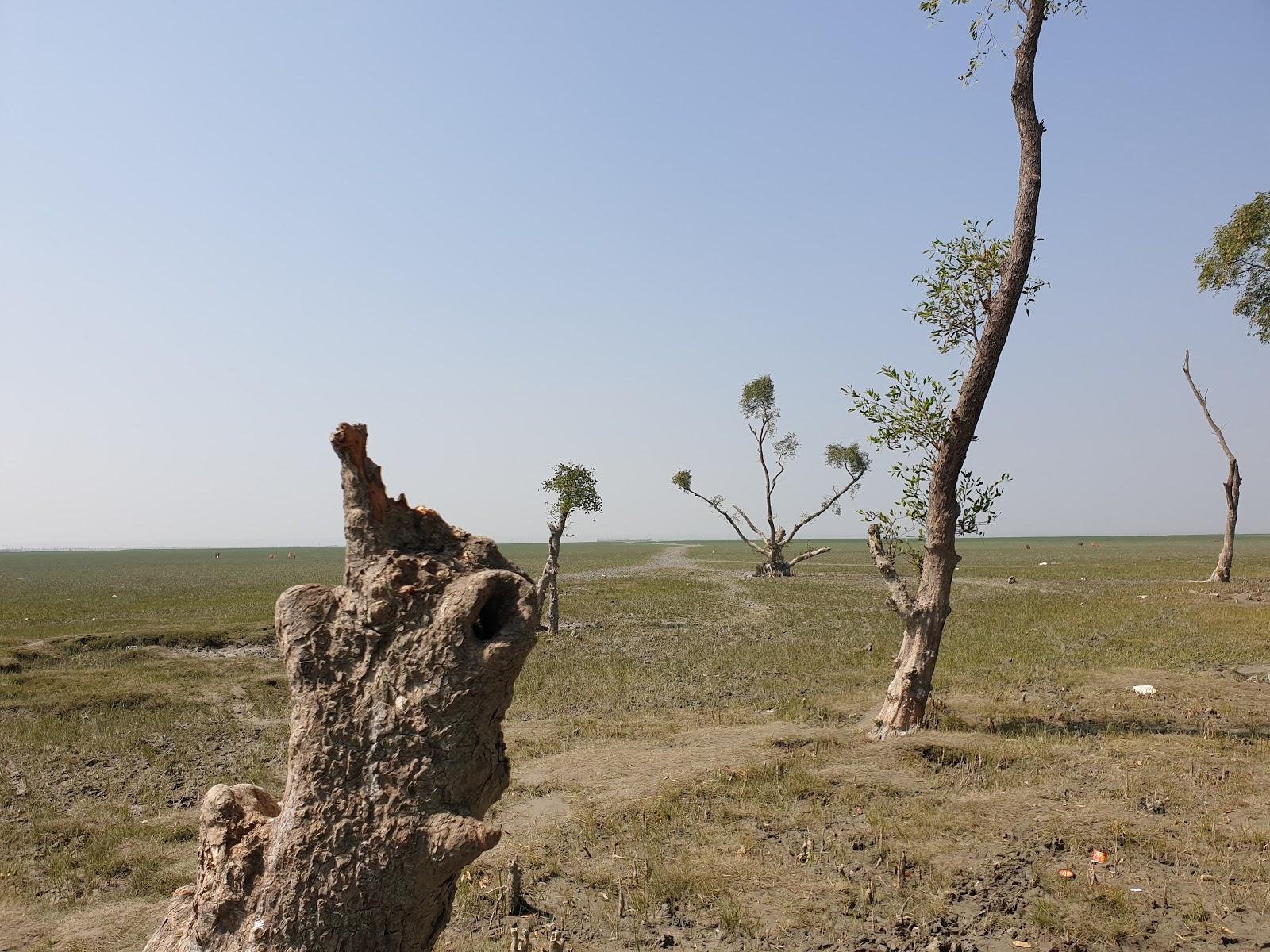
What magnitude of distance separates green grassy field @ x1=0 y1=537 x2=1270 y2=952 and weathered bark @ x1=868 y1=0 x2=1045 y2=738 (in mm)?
909

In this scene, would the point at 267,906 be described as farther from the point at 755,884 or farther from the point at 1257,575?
the point at 1257,575

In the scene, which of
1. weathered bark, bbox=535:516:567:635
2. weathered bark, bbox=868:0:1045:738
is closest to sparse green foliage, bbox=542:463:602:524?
weathered bark, bbox=535:516:567:635

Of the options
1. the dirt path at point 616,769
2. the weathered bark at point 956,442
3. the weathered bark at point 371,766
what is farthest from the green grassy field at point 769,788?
the weathered bark at point 371,766

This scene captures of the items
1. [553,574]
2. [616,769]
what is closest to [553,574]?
[553,574]

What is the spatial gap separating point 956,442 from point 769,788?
18.8 ft

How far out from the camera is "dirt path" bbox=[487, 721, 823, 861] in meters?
9.36

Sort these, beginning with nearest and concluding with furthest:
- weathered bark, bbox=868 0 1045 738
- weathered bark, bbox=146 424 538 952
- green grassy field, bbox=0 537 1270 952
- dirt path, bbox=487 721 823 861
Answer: weathered bark, bbox=146 424 538 952, green grassy field, bbox=0 537 1270 952, dirt path, bbox=487 721 823 861, weathered bark, bbox=868 0 1045 738

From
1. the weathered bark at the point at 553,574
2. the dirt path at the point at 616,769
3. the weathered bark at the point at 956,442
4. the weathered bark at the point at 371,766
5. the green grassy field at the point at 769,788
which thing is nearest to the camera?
the weathered bark at the point at 371,766

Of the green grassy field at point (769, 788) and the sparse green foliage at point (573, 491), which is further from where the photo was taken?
the sparse green foliage at point (573, 491)

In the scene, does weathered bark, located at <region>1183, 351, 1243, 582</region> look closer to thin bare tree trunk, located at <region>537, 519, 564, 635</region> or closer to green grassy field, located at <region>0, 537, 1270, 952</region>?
green grassy field, located at <region>0, 537, 1270, 952</region>

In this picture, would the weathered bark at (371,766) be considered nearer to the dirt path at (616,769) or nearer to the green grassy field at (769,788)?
the green grassy field at (769,788)

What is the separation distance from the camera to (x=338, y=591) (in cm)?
459

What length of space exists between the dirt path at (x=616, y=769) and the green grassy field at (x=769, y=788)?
57 millimetres

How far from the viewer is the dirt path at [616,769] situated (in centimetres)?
936
